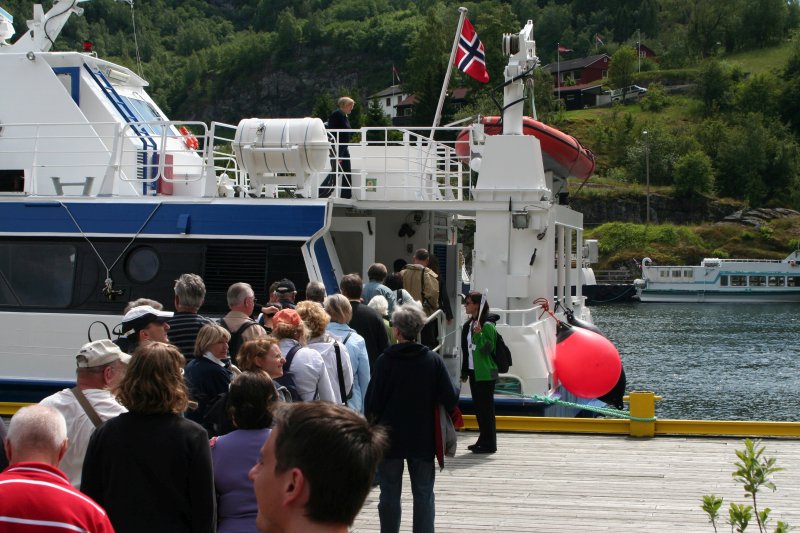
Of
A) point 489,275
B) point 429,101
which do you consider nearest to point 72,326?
point 489,275

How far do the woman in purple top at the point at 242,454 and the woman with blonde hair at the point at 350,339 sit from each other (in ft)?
9.23

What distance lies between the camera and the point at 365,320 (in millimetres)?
8500

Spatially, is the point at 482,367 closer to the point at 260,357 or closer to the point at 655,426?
the point at 655,426

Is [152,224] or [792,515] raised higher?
[152,224]

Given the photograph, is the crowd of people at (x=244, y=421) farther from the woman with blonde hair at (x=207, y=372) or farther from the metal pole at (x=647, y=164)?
the metal pole at (x=647, y=164)

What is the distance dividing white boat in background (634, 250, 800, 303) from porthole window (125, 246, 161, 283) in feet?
204

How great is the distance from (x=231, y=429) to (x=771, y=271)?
234 feet

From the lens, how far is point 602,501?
8.16 m

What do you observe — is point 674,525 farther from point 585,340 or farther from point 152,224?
point 152,224

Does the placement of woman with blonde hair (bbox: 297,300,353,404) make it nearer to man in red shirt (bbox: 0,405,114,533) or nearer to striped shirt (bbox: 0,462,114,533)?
man in red shirt (bbox: 0,405,114,533)

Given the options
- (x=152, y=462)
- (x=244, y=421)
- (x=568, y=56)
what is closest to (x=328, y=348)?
(x=244, y=421)

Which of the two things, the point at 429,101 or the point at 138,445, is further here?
the point at 429,101

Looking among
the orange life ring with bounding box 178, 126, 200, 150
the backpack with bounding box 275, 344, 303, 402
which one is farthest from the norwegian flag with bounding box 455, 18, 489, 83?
the backpack with bounding box 275, 344, 303, 402

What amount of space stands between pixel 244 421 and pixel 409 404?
1.98 metres
